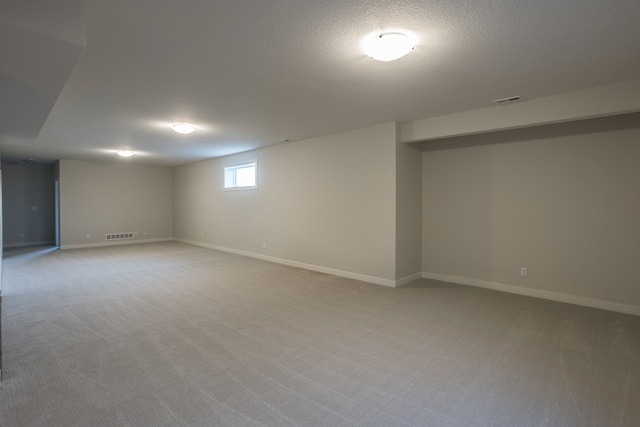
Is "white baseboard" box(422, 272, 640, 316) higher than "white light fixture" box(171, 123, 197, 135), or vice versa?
"white light fixture" box(171, 123, 197, 135)

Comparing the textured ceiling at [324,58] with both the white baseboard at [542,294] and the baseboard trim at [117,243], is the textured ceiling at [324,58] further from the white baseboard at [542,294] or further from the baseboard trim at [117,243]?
the baseboard trim at [117,243]

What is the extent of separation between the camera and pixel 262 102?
3717 millimetres

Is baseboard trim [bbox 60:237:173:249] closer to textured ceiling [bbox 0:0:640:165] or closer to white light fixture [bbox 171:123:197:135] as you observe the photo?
textured ceiling [bbox 0:0:640:165]

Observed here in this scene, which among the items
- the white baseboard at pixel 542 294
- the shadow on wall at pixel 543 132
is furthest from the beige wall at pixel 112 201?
the white baseboard at pixel 542 294

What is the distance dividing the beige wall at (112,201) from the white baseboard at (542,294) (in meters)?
8.58

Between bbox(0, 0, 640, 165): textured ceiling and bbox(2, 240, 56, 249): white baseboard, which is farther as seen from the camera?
bbox(2, 240, 56, 249): white baseboard

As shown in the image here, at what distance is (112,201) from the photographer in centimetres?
920

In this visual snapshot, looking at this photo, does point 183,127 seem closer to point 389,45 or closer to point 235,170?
point 235,170

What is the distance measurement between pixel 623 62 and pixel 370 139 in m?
2.88

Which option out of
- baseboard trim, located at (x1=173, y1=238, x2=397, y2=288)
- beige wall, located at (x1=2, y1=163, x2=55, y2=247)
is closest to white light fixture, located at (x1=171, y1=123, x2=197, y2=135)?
baseboard trim, located at (x1=173, y1=238, x2=397, y2=288)

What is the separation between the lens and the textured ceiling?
1.94 meters

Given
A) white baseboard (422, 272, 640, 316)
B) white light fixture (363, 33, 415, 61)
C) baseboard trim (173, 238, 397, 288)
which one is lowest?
white baseboard (422, 272, 640, 316)

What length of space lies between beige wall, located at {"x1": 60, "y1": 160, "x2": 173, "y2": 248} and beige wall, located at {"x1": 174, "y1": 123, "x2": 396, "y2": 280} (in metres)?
3.00

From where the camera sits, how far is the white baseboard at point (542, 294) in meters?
3.60
